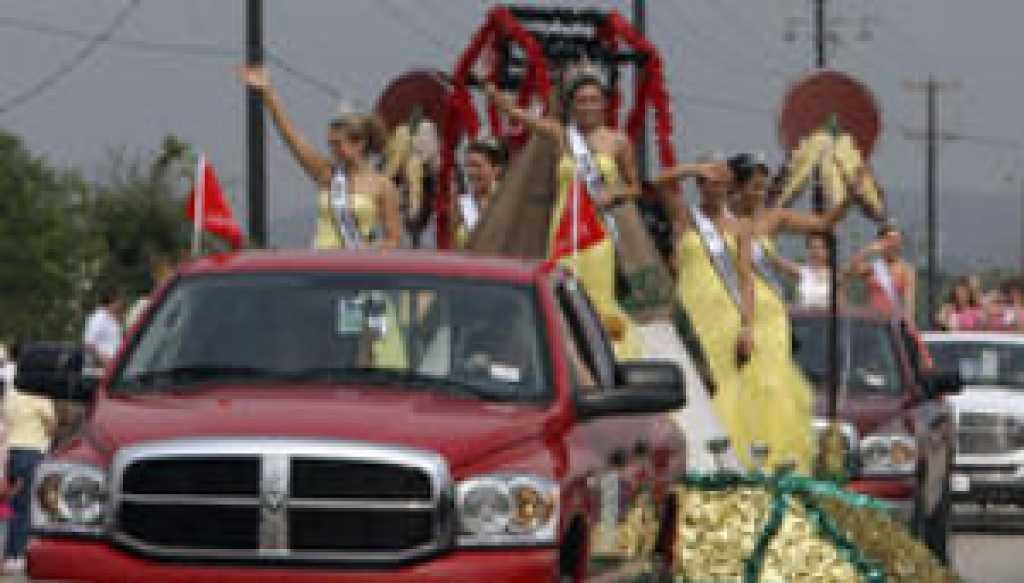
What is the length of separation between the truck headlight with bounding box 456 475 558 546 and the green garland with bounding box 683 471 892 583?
Answer: 3705 millimetres

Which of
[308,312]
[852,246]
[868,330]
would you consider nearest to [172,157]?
[852,246]

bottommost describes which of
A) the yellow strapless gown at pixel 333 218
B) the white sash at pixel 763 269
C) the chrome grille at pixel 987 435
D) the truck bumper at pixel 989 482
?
the truck bumper at pixel 989 482

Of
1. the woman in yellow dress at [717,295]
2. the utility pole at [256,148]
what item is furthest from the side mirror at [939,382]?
the utility pole at [256,148]

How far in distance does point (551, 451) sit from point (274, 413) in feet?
2.65

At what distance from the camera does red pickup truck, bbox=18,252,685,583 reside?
9.11 meters

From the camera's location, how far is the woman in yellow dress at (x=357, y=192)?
16.4 metres

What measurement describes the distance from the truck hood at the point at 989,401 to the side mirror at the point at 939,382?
24.4ft

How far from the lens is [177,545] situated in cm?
919

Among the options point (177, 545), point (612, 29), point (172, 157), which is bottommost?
point (177, 545)

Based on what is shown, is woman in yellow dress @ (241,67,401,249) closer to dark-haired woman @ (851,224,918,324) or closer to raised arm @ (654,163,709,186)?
raised arm @ (654,163,709,186)

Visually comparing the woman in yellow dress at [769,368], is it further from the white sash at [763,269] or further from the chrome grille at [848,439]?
the chrome grille at [848,439]

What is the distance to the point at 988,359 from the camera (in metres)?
26.6

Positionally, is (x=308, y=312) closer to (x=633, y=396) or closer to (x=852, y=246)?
(x=633, y=396)

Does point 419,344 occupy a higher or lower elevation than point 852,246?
lower
